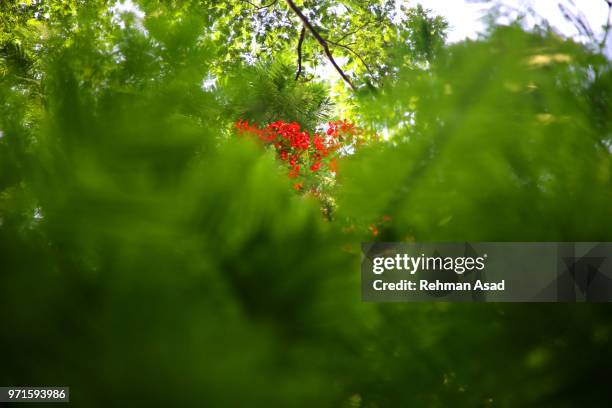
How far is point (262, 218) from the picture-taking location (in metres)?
0.20

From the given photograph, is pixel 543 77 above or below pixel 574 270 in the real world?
above

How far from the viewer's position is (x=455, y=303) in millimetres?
244

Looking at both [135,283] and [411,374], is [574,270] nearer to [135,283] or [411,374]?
[411,374]

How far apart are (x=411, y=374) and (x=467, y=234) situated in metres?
0.09

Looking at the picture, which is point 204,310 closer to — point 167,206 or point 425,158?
point 167,206

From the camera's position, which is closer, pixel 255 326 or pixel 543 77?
pixel 255 326

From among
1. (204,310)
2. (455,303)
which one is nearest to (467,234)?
(455,303)

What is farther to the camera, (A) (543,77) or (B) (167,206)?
(A) (543,77)

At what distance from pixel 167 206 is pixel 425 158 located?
16 cm

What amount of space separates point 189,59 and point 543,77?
0.79 ft

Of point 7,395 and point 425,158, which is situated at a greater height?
point 425,158

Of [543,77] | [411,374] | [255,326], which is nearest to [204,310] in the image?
[255,326]

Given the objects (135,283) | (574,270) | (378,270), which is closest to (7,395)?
(135,283)

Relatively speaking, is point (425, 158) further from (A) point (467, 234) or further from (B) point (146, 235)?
(B) point (146, 235)
